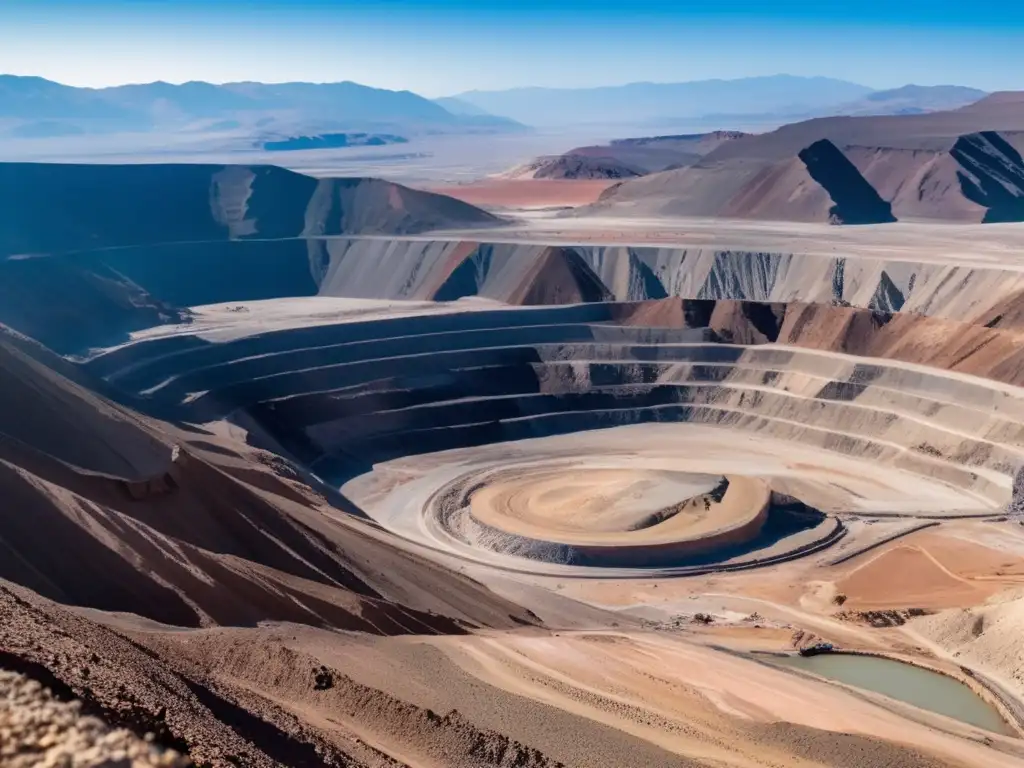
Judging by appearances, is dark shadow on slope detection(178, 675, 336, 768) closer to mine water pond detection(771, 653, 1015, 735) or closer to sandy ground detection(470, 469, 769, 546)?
mine water pond detection(771, 653, 1015, 735)

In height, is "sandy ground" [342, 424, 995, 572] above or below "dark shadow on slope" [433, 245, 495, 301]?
below

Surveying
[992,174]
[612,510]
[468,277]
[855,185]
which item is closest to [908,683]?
[612,510]

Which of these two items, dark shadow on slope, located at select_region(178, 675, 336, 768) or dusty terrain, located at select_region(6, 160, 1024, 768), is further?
dusty terrain, located at select_region(6, 160, 1024, 768)

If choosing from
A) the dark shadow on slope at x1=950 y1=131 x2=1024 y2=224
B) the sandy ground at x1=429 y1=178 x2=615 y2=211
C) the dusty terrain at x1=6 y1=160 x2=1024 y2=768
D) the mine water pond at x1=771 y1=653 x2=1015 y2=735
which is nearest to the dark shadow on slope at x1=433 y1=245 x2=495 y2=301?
the dusty terrain at x1=6 y1=160 x2=1024 y2=768

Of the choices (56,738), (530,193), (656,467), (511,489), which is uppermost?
(530,193)

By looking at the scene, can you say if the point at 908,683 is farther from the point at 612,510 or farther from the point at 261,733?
the point at 261,733

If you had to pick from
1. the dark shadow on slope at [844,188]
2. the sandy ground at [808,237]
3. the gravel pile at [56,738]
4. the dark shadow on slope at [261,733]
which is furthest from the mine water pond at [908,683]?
the dark shadow on slope at [844,188]
